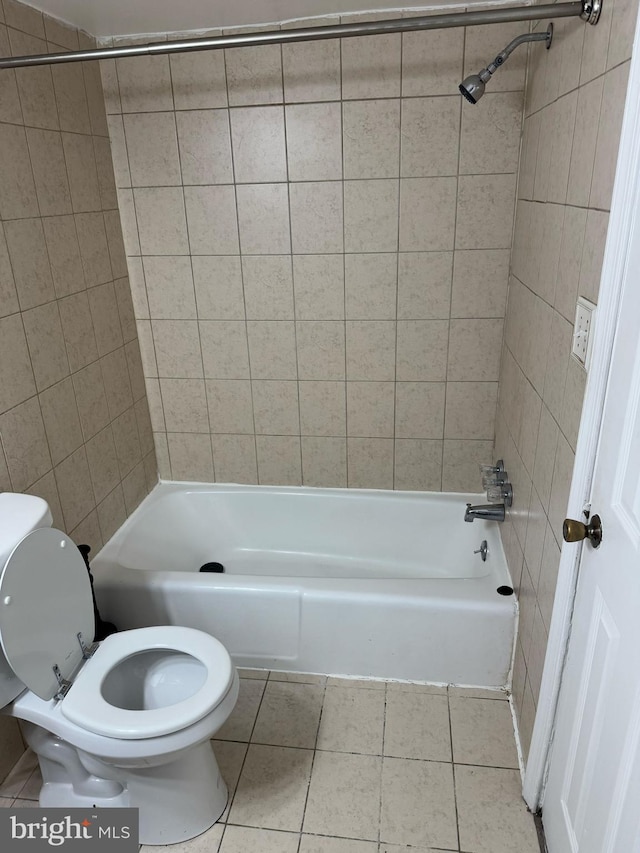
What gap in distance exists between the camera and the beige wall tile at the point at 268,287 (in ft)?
7.22

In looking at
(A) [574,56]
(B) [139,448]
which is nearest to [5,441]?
(B) [139,448]

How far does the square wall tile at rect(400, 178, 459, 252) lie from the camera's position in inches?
79.5

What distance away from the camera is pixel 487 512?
6.64 feet

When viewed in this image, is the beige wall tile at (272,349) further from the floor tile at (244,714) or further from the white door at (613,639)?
the white door at (613,639)

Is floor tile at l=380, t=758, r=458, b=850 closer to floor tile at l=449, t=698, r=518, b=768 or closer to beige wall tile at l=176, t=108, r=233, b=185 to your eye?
floor tile at l=449, t=698, r=518, b=768

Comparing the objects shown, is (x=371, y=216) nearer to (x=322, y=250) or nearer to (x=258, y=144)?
(x=322, y=250)

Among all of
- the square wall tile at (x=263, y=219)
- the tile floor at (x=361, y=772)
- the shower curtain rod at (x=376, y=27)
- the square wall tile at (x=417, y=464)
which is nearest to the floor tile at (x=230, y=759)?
the tile floor at (x=361, y=772)

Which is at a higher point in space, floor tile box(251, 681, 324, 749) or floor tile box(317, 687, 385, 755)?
floor tile box(317, 687, 385, 755)

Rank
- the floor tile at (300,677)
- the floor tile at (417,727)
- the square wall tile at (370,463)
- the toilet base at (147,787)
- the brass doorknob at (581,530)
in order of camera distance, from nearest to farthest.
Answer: the brass doorknob at (581,530), the toilet base at (147,787), the floor tile at (417,727), the floor tile at (300,677), the square wall tile at (370,463)

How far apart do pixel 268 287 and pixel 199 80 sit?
0.73m

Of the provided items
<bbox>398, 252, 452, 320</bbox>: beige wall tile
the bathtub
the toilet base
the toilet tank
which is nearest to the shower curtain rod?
<bbox>398, 252, 452, 320</bbox>: beige wall tile

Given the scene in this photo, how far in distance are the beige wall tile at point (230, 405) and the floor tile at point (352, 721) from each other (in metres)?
1.08

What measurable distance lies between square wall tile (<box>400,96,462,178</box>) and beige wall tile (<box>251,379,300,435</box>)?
3.00 feet

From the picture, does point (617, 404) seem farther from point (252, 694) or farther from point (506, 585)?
point (252, 694)
